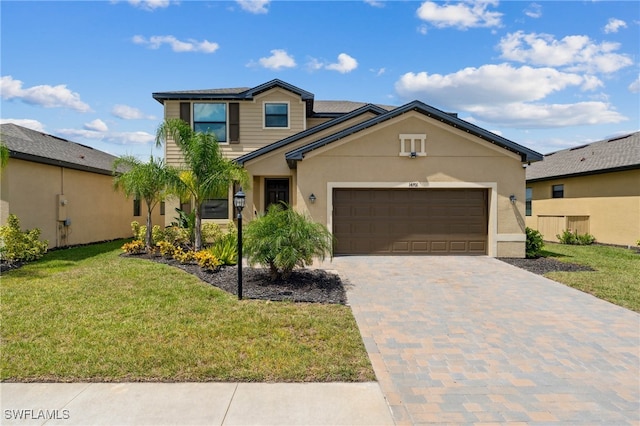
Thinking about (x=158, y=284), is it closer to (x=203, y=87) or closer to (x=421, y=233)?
(x=421, y=233)

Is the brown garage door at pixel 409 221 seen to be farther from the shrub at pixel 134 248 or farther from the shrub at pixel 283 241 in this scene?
the shrub at pixel 134 248

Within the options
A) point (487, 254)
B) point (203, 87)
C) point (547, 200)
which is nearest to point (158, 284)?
point (487, 254)

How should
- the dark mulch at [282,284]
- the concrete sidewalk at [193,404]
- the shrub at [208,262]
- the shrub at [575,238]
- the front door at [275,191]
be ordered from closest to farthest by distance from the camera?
the concrete sidewalk at [193,404] → the dark mulch at [282,284] → the shrub at [208,262] → the front door at [275,191] → the shrub at [575,238]

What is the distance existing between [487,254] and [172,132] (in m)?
11.8

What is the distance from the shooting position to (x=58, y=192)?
13859mm

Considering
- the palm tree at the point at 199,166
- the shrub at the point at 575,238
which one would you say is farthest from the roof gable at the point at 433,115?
the shrub at the point at 575,238

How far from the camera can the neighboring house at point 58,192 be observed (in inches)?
471

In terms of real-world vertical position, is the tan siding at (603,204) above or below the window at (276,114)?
below

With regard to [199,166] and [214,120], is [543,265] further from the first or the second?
[214,120]

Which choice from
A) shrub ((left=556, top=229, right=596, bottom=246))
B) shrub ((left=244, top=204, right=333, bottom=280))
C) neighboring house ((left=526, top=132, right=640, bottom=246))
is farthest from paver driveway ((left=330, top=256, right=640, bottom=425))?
shrub ((left=556, top=229, right=596, bottom=246))

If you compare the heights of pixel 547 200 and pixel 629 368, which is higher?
pixel 547 200

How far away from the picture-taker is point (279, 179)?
15328 mm

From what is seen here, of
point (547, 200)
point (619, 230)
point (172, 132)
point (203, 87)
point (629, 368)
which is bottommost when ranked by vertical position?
point (629, 368)

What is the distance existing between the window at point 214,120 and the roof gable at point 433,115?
17.6ft
